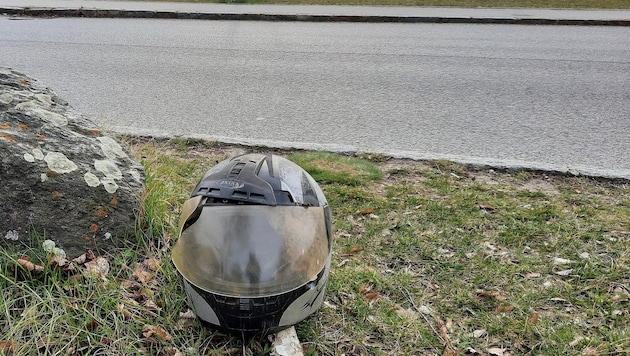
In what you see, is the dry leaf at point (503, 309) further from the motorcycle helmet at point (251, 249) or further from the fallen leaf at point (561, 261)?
the motorcycle helmet at point (251, 249)

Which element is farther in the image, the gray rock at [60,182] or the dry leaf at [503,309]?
the dry leaf at [503,309]

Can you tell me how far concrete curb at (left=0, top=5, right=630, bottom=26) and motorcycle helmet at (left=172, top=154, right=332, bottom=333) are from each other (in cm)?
1045

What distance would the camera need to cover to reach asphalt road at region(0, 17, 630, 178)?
4656 millimetres

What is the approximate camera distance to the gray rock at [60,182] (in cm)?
231

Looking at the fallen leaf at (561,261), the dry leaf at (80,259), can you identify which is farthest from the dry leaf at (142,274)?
the fallen leaf at (561,261)

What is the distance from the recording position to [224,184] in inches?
78.1

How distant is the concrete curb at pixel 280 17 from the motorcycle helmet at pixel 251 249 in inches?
411

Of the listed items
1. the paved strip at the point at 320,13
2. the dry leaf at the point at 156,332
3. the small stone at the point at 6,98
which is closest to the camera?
the dry leaf at the point at 156,332

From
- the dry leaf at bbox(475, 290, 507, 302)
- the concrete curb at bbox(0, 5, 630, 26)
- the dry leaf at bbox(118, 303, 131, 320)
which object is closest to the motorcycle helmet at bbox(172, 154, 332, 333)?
the dry leaf at bbox(118, 303, 131, 320)

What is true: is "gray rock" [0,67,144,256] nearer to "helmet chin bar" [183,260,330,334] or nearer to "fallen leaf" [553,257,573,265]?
"helmet chin bar" [183,260,330,334]

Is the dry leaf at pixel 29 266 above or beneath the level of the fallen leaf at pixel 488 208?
above

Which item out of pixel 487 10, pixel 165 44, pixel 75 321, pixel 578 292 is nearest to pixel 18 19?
pixel 165 44

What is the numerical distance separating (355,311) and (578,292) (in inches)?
45.6

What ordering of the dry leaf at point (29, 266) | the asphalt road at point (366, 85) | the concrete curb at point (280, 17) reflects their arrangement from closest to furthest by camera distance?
the dry leaf at point (29, 266) → the asphalt road at point (366, 85) → the concrete curb at point (280, 17)
